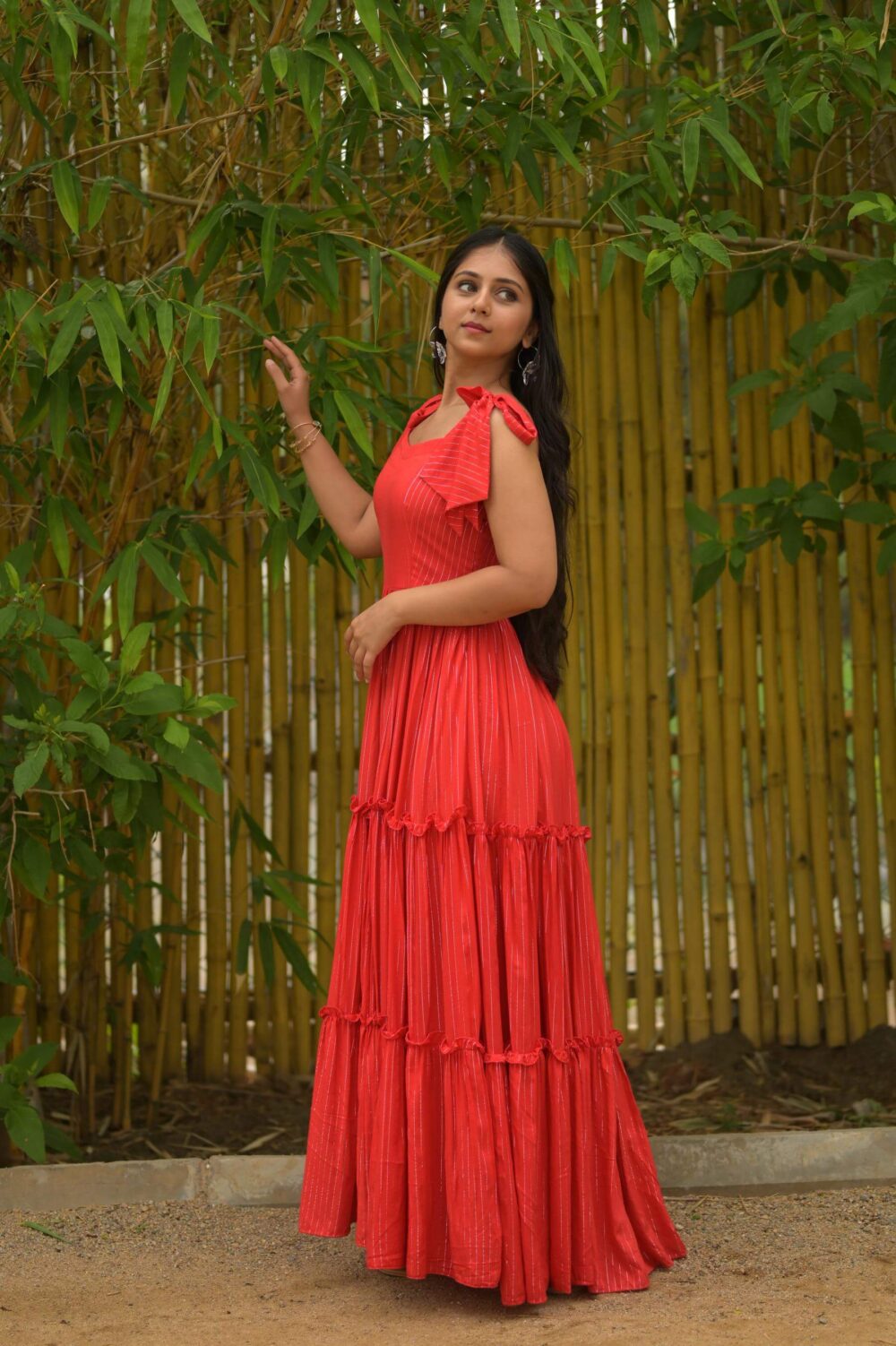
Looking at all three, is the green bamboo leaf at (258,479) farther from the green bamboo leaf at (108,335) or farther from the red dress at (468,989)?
the green bamboo leaf at (108,335)

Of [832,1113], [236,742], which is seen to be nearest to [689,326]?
[236,742]

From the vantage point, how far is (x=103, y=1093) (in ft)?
11.1

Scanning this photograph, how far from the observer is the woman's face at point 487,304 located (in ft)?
7.55

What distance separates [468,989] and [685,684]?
55.3 inches

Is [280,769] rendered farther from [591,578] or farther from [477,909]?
[477,909]

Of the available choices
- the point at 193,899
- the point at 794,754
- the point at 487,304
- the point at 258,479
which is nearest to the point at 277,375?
the point at 258,479

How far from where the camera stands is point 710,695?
A: 11.3ft

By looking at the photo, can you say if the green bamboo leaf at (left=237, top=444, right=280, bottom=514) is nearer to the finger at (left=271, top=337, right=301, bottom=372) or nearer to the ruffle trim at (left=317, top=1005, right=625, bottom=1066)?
the finger at (left=271, top=337, right=301, bottom=372)

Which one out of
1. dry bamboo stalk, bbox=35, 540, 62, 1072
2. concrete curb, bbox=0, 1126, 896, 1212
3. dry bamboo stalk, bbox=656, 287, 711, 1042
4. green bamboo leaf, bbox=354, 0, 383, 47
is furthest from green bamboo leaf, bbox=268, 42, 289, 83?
concrete curb, bbox=0, 1126, 896, 1212

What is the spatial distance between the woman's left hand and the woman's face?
41cm

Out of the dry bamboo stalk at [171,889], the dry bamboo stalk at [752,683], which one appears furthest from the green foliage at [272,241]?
the dry bamboo stalk at [171,889]

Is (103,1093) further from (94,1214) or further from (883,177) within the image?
(883,177)

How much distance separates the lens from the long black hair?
2.36 m

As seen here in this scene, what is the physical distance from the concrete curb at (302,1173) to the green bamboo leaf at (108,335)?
1412 mm
